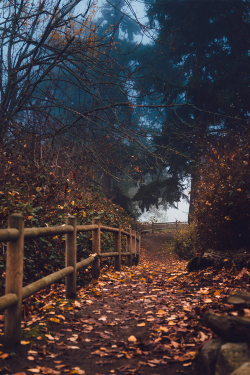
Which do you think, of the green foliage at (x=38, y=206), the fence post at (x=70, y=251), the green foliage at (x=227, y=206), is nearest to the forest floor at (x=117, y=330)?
the fence post at (x=70, y=251)

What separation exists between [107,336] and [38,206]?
3.74 meters

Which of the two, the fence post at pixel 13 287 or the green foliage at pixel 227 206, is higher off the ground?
the green foliage at pixel 227 206

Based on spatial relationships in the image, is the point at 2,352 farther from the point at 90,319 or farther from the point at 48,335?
the point at 90,319

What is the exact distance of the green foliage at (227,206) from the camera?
6.41m

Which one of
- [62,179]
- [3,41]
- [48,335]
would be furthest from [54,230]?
[3,41]

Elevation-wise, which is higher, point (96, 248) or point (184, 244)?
point (96, 248)

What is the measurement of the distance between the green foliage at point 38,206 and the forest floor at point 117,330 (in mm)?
654

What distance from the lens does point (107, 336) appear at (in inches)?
132

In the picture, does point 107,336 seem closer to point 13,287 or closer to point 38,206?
point 13,287

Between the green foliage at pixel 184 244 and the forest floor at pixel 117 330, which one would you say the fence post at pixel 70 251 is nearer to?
the forest floor at pixel 117 330

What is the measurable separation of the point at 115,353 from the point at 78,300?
5.38 ft


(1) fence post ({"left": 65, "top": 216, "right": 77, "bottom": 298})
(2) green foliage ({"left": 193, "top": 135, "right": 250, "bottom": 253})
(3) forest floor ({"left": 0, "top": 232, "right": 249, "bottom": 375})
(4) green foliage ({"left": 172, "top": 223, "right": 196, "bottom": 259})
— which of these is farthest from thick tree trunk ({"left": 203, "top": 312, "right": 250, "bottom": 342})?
(4) green foliage ({"left": 172, "top": 223, "right": 196, "bottom": 259})

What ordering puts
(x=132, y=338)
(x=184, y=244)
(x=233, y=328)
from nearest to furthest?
(x=233, y=328)
(x=132, y=338)
(x=184, y=244)

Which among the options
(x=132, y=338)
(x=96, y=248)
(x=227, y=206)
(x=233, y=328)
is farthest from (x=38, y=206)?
(x=233, y=328)
